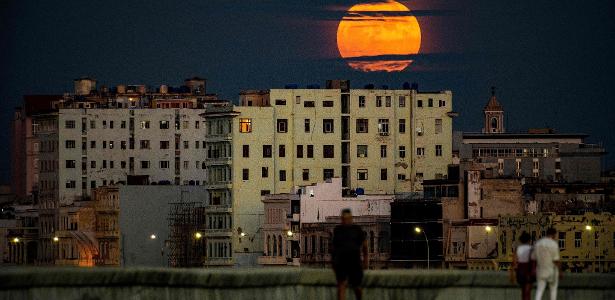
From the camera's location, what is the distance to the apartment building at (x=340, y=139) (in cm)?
17750

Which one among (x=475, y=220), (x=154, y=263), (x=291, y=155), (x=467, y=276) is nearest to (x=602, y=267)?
(x=475, y=220)

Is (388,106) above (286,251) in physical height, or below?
above

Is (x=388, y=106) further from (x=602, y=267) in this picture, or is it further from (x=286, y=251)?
(x=602, y=267)

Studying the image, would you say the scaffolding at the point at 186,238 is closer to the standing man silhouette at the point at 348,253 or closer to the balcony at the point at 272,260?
the balcony at the point at 272,260

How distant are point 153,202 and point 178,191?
3.07 meters

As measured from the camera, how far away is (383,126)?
597ft

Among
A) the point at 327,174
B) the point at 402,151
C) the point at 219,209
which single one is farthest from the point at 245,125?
the point at 402,151

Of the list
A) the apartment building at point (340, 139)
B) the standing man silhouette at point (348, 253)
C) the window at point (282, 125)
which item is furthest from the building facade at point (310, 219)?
the standing man silhouette at point (348, 253)

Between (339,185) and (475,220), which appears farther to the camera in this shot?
(339,185)

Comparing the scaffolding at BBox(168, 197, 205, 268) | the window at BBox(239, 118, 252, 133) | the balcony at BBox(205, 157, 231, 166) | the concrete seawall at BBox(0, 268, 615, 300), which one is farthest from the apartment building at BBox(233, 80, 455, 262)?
the concrete seawall at BBox(0, 268, 615, 300)

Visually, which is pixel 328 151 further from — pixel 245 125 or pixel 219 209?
pixel 219 209

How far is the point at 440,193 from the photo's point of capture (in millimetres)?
157250

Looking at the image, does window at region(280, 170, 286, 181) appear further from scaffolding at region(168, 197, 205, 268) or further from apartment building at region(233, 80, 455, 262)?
scaffolding at region(168, 197, 205, 268)

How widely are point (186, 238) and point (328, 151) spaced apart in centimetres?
1553
